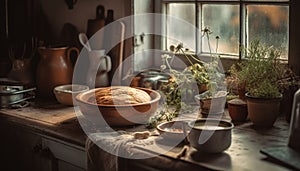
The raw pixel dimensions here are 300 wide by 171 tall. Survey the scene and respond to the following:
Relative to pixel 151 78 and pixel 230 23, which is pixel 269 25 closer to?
pixel 230 23

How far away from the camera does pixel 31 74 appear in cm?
240

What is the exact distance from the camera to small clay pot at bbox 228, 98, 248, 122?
5.94 ft

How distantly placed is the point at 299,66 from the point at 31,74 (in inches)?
47.2

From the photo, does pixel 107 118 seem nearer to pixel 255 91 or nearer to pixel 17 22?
pixel 255 91

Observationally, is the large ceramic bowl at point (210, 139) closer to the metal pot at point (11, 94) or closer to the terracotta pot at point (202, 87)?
the terracotta pot at point (202, 87)

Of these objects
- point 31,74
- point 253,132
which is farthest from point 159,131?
point 31,74

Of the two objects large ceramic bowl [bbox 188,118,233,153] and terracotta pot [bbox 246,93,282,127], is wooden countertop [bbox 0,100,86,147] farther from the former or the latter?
terracotta pot [bbox 246,93,282,127]

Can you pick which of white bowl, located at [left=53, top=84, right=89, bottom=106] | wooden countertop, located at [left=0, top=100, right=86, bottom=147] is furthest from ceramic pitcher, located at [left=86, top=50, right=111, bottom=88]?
wooden countertop, located at [left=0, top=100, right=86, bottom=147]

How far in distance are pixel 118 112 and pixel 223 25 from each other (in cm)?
66

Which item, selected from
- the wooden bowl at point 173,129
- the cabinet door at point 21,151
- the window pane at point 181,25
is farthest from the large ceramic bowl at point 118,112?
the window pane at point 181,25

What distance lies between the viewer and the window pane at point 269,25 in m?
1.98

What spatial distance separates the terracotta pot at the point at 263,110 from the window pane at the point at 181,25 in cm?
58

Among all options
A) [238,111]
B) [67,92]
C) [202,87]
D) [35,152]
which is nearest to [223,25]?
[202,87]

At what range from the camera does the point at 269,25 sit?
6.63ft
